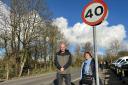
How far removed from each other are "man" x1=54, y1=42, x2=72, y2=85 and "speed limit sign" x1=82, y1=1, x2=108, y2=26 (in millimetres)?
3543

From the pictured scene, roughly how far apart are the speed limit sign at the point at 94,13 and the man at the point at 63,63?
11.6 ft

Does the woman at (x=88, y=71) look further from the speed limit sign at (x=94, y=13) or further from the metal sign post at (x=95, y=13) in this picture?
the speed limit sign at (x=94, y=13)

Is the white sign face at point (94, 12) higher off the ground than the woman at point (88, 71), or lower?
higher

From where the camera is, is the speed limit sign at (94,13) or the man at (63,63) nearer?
the speed limit sign at (94,13)

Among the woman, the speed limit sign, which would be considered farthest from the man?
the speed limit sign

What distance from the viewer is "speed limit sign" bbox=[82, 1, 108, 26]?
7738 mm

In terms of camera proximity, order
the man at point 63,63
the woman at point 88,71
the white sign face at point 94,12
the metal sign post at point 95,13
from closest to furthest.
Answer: the metal sign post at point 95,13 → the white sign face at point 94,12 → the woman at point 88,71 → the man at point 63,63

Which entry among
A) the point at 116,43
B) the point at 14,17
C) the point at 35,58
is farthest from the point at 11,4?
the point at 116,43

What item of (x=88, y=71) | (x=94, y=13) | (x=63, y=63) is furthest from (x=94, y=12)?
(x=63, y=63)

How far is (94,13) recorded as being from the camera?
7957mm

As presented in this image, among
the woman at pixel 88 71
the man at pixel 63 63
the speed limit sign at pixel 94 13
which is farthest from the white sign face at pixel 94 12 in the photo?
the man at pixel 63 63

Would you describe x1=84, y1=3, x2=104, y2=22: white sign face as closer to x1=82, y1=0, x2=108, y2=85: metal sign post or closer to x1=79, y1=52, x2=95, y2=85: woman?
x1=82, y1=0, x2=108, y2=85: metal sign post

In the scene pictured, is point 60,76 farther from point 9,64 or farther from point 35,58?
point 35,58

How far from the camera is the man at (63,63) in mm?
11578
